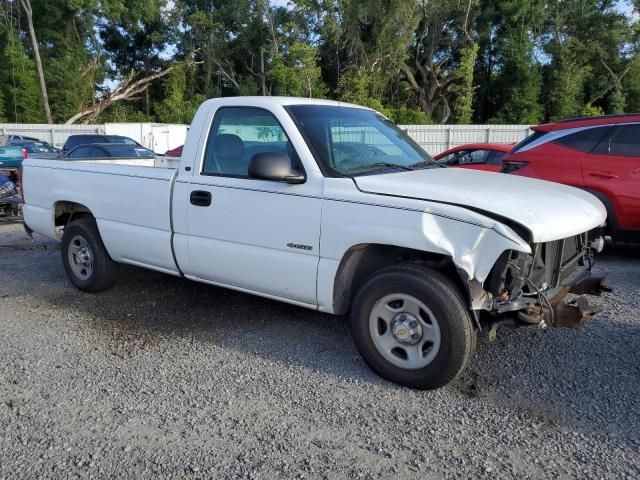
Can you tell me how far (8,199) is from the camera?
10.3 meters

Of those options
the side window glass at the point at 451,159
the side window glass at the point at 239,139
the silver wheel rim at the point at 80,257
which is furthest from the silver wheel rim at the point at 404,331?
the side window glass at the point at 451,159

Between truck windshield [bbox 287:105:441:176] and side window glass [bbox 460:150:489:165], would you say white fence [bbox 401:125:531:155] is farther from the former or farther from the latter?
truck windshield [bbox 287:105:441:176]

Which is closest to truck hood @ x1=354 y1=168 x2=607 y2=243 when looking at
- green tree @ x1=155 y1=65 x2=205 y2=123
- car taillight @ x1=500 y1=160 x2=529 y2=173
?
car taillight @ x1=500 y1=160 x2=529 y2=173

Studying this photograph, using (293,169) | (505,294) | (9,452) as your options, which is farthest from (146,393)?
(505,294)

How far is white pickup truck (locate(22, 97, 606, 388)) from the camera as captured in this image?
3.44m

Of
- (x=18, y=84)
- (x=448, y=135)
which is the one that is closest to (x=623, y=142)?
(x=448, y=135)

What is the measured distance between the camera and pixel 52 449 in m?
3.09

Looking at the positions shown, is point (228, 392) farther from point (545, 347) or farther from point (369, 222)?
point (545, 347)

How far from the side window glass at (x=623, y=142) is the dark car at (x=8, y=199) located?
31.3 feet

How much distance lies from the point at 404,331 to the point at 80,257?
3.77 metres

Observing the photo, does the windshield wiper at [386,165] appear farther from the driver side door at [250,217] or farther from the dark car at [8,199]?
the dark car at [8,199]

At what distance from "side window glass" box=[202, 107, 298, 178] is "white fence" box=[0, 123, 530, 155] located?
20431 millimetres

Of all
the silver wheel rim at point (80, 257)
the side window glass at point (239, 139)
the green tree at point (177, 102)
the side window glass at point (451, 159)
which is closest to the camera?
the side window glass at point (239, 139)

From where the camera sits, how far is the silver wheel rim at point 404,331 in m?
3.61
